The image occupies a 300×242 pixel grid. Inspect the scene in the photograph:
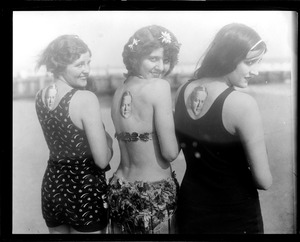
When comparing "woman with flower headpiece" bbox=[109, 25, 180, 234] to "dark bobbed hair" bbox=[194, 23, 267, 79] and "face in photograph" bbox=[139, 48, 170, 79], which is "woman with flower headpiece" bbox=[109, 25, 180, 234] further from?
"dark bobbed hair" bbox=[194, 23, 267, 79]

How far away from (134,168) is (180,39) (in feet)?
2.03

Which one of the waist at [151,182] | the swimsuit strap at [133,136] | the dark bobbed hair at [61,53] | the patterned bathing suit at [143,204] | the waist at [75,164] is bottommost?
the patterned bathing suit at [143,204]

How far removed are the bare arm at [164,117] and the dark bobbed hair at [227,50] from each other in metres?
0.16

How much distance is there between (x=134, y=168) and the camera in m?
2.09

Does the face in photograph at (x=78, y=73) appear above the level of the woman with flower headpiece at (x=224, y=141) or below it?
above

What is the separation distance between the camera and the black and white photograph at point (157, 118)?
2.08 meters

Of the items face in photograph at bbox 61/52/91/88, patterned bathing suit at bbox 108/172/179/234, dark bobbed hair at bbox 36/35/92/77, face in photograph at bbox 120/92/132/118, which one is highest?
dark bobbed hair at bbox 36/35/92/77

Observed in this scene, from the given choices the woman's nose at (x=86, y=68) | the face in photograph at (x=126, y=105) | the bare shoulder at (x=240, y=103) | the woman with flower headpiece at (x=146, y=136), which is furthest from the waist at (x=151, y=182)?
the woman's nose at (x=86, y=68)

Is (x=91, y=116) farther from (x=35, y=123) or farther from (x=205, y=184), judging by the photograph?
(x=205, y=184)

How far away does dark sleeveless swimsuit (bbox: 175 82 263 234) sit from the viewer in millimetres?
2064

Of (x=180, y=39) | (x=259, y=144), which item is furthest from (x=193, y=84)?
(x=259, y=144)

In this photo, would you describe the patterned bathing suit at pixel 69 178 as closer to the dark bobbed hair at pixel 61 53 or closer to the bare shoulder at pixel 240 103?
the dark bobbed hair at pixel 61 53

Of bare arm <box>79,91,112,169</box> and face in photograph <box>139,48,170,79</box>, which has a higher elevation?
face in photograph <box>139,48,170,79</box>

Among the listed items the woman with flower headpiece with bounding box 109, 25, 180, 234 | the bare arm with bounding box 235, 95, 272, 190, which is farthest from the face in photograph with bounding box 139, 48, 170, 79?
→ the bare arm with bounding box 235, 95, 272, 190
